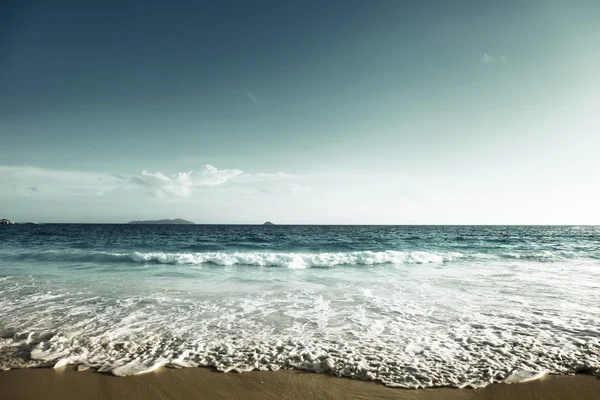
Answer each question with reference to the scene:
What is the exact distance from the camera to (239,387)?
13.1 ft

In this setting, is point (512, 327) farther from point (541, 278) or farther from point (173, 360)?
point (541, 278)

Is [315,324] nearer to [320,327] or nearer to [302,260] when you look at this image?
[320,327]

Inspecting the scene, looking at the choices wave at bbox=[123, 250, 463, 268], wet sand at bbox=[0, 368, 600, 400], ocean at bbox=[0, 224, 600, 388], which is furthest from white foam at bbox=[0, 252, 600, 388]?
wave at bbox=[123, 250, 463, 268]

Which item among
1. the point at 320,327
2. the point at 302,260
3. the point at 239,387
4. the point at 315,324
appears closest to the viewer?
the point at 239,387

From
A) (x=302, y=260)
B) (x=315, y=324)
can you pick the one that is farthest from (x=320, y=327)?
(x=302, y=260)

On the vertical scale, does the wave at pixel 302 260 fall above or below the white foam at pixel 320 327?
below

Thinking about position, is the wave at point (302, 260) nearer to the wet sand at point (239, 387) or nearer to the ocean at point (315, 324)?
the ocean at point (315, 324)

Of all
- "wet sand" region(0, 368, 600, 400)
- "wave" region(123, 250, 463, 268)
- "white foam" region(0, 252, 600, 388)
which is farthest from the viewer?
"wave" region(123, 250, 463, 268)

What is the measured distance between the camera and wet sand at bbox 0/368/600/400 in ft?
12.5

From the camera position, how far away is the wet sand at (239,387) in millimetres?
3803

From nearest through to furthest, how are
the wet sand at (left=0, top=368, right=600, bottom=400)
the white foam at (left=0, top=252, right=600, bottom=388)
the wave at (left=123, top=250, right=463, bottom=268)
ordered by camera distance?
the wet sand at (left=0, top=368, right=600, bottom=400), the white foam at (left=0, top=252, right=600, bottom=388), the wave at (left=123, top=250, right=463, bottom=268)

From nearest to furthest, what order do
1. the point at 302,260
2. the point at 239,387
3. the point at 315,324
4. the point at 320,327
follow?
the point at 239,387 → the point at 320,327 → the point at 315,324 → the point at 302,260

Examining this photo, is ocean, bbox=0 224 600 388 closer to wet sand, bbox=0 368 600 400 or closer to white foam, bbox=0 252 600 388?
white foam, bbox=0 252 600 388

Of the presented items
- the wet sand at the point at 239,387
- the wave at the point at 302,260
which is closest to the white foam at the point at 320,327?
the wet sand at the point at 239,387
